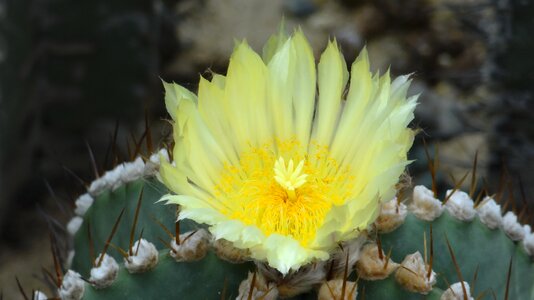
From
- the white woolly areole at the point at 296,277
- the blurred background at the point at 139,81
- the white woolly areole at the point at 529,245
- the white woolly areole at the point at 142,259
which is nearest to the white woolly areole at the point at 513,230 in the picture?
the white woolly areole at the point at 529,245

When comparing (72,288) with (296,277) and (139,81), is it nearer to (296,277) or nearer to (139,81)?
(296,277)

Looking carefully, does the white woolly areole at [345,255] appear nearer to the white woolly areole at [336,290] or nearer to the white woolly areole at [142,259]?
the white woolly areole at [336,290]

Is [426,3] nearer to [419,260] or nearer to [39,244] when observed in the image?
[39,244]

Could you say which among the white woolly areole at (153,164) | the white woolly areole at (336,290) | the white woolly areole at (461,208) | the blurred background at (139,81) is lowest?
the blurred background at (139,81)

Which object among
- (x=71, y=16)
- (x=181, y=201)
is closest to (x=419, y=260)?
(x=181, y=201)

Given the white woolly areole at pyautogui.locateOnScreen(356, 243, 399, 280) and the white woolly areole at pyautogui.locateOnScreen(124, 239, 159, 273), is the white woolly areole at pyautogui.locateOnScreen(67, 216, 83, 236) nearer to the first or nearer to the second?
the white woolly areole at pyautogui.locateOnScreen(124, 239, 159, 273)
